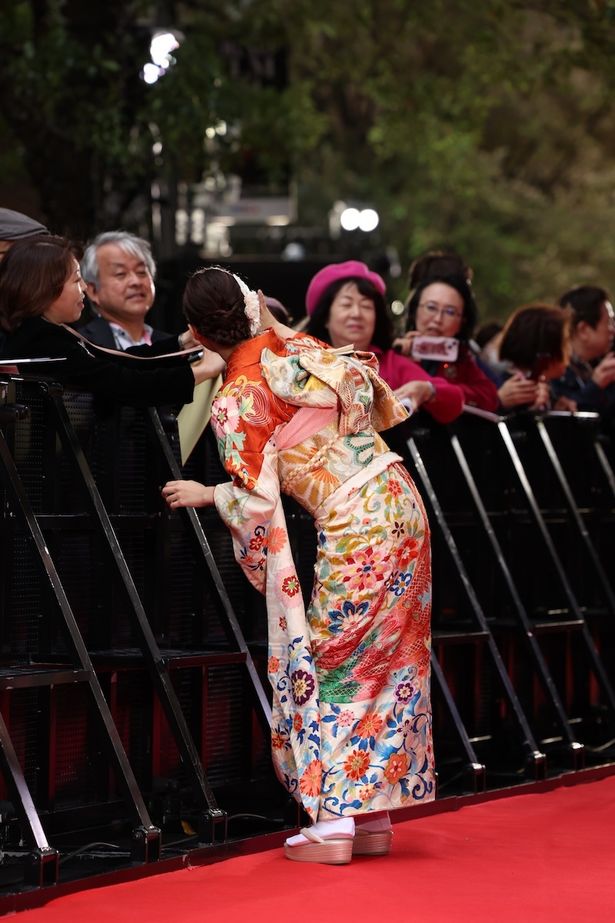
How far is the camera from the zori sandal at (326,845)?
4984 mm

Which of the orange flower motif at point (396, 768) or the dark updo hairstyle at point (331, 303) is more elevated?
the dark updo hairstyle at point (331, 303)

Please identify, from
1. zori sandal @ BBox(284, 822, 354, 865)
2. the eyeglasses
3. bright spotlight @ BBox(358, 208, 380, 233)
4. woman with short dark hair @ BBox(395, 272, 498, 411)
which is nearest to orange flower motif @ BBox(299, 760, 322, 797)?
zori sandal @ BBox(284, 822, 354, 865)

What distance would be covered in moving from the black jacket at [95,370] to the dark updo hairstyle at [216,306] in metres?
0.30

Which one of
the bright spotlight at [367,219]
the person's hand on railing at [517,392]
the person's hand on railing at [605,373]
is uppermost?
the bright spotlight at [367,219]

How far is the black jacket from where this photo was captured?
5.16 metres

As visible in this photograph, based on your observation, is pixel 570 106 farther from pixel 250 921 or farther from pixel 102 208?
pixel 250 921

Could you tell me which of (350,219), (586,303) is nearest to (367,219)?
(350,219)

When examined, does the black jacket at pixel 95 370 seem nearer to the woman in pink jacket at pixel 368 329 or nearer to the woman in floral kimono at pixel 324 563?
the woman in floral kimono at pixel 324 563

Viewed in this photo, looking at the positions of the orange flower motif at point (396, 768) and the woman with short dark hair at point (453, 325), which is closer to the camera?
the orange flower motif at point (396, 768)

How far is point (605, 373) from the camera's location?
7.84m

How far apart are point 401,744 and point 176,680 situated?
841 mm

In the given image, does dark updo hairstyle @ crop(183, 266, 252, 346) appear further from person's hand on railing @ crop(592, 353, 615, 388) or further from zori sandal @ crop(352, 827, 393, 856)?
person's hand on railing @ crop(592, 353, 615, 388)

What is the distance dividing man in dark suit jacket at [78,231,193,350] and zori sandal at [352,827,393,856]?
2037mm

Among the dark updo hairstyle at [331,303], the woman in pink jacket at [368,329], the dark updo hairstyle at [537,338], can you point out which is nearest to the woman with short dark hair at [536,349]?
the dark updo hairstyle at [537,338]
